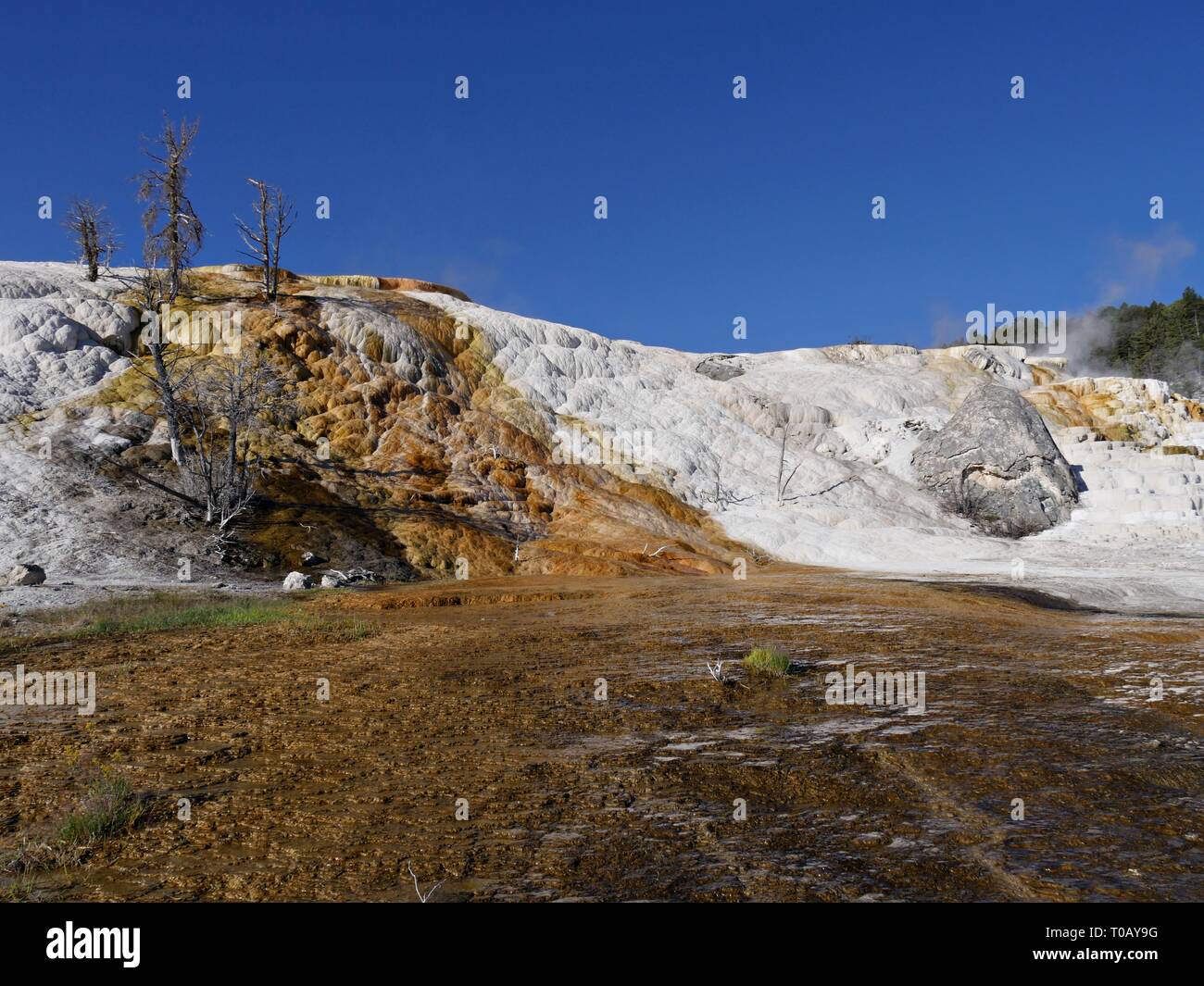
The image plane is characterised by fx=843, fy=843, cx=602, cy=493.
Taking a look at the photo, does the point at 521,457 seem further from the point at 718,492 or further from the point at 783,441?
the point at 783,441

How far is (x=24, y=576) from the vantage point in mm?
16766

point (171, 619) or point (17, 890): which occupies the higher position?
point (17, 890)

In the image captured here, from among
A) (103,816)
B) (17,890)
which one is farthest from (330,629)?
(17,890)

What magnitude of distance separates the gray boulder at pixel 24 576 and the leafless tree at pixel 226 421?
495 cm

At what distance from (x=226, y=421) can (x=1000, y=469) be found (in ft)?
97.0

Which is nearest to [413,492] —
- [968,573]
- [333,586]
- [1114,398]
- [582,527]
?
[582,527]

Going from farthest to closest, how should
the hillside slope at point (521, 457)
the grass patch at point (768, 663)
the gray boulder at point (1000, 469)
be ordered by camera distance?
the gray boulder at point (1000, 469) < the hillside slope at point (521, 457) < the grass patch at point (768, 663)

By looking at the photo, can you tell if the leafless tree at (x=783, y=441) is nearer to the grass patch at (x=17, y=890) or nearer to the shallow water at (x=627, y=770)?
the shallow water at (x=627, y=770)

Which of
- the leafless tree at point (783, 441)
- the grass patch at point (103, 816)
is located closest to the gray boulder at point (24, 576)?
the grass patch at point (103, 816)

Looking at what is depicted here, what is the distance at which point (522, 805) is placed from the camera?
5496 mm

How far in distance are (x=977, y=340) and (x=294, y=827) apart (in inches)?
2468

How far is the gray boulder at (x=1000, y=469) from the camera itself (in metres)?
33.6

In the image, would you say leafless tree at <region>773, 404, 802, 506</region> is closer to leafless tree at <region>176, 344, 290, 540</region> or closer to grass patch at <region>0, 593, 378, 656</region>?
leafless tree at <region>176, 344, 290, 540</region>

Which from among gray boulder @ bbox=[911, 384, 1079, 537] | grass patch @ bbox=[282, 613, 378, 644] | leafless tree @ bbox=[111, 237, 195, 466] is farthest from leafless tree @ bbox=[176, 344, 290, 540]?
gray boulder @ bbox=[911, 384, 1079, 537]
